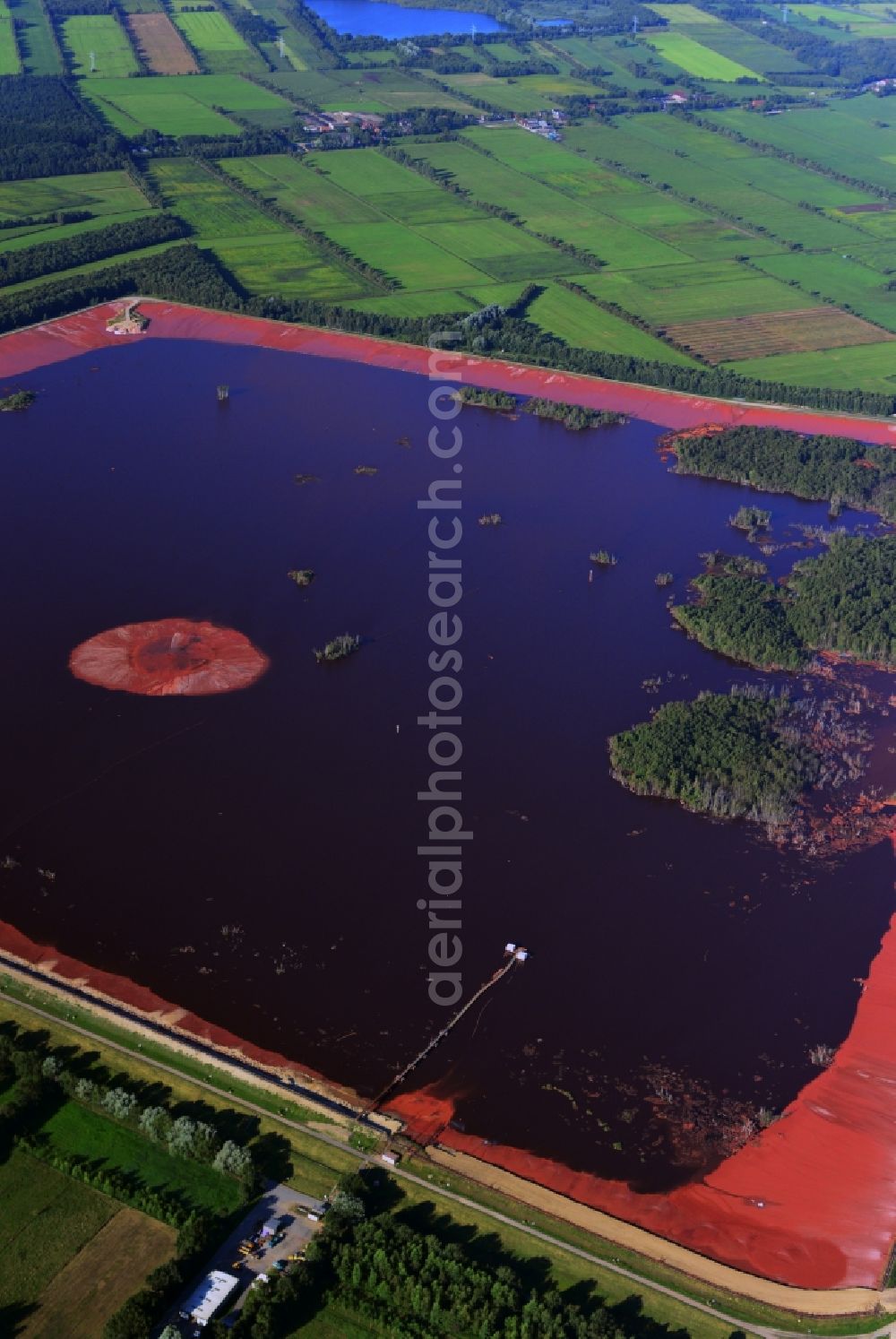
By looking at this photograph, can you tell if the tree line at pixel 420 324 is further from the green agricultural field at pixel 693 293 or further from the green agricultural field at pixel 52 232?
the green agricultural field at pixel 693 293

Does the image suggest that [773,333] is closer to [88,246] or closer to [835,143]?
[88,246]

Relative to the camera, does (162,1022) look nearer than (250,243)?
Yes

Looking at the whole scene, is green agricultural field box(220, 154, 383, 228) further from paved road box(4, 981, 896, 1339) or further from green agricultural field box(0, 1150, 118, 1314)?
green agricultural field box(0, 1150, 118, 1314)

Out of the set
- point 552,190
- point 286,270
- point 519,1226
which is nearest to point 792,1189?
point 519,1226

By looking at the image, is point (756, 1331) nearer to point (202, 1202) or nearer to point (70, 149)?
point (202, 1202)

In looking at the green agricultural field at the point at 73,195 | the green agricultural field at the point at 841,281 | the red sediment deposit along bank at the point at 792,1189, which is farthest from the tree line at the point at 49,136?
the red sediment deposit along bank at the point at 792,1189

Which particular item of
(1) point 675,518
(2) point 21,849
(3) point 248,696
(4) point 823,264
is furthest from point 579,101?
(2) point 21,849
